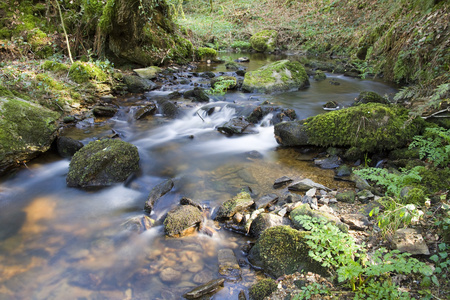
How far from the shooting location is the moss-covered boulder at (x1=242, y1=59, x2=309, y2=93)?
10.3 m

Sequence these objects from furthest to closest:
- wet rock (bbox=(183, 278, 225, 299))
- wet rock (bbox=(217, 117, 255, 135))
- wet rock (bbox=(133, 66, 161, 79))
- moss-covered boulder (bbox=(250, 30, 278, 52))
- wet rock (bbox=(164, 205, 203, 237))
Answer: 1. moss-covered boulder (bbox=(250, 30, 278, 52))
2. wet rock (bbox=(133, 66, 161, 79))
3. wet rock (bbox=(217, 117, 255, 135))
4. wet rock (bbox=(164, 205, 203, 237))
5. wet rock (bbox=(183, 278, 225, 299))

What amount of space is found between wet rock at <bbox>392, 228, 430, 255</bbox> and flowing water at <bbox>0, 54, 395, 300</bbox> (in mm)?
1619

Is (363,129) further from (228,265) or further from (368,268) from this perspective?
(228,265)

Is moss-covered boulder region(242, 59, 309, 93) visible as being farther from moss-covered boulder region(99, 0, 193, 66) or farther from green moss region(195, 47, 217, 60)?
green moss region(195, 47, 217, 60)

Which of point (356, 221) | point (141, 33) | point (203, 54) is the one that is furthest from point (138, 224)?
point (203, 54)

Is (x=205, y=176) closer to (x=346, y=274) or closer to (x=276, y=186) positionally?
(x=276, y=186)

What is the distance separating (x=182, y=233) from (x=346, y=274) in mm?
2339

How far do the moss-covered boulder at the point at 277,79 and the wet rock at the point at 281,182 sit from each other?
227 inches

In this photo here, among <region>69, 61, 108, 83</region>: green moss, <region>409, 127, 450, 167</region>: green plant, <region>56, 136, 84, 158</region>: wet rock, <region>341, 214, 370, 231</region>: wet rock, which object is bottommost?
<region>341, 214, 370, 231</region>: wet rock

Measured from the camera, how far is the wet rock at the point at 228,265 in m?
3.29

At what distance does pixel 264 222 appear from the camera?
151 inches

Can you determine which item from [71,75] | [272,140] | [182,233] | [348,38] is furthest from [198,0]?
[182,233]

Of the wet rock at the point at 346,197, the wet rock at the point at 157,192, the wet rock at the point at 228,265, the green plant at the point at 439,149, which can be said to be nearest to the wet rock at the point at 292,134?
the wet rock at the point at 346,197

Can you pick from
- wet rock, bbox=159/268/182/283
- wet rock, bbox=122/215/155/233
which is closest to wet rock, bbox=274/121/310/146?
wet rock, bbox=122/215/155/233
